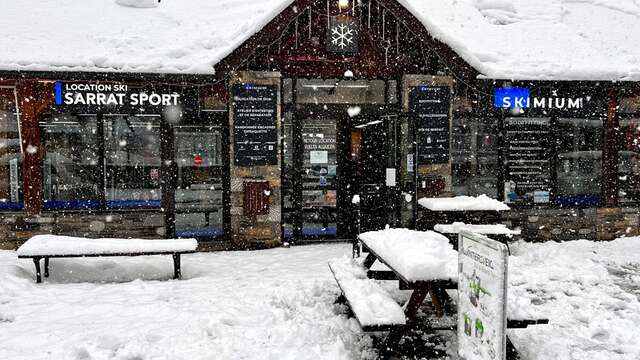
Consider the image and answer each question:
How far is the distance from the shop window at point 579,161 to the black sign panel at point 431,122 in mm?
2732

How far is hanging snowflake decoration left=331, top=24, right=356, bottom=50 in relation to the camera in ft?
31.4

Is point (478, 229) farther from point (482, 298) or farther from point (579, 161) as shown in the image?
point (482, 298)

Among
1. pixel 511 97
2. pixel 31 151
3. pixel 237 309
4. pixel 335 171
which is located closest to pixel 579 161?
pixel 511 97

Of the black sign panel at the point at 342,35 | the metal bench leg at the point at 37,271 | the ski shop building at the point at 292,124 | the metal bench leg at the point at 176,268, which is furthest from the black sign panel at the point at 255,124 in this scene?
the metal bench leg at the point at 37,271

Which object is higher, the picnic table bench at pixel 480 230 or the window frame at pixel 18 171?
the window frame at pixel 18 171

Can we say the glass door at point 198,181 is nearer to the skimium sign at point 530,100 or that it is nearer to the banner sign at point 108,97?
the banner sign at point 108,97

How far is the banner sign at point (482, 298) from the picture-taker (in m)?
2.99

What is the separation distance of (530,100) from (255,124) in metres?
5.95

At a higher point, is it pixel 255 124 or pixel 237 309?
pixel 255 124

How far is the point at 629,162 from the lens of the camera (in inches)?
418

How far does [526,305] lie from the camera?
160 inches

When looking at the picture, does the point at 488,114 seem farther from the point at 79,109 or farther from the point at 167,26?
the point at 79,109

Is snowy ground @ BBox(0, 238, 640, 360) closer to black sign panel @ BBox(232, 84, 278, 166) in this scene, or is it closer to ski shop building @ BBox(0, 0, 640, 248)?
ski shop building @ BBox(0, 0, 640, 248)

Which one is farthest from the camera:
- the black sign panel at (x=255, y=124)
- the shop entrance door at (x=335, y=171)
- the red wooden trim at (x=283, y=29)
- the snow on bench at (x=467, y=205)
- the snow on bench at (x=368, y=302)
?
the shop entrance door at (x=335, y=171)
